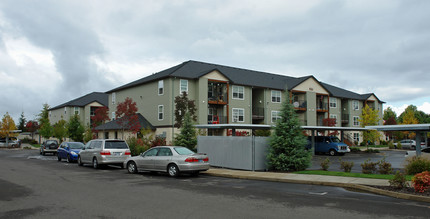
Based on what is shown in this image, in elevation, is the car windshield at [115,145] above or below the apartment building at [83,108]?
below

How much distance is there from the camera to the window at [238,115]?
4206 centimetres

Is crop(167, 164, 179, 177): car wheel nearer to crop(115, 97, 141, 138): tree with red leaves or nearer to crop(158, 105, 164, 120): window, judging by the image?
crop(115, 97, 141, 138): tree with red leaves

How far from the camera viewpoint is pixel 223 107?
4131 cm

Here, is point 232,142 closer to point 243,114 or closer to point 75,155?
point 75,155

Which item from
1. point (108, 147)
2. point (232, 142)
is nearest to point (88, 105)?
point (108, 147)

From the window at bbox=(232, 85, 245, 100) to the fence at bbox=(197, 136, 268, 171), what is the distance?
69.5 feet

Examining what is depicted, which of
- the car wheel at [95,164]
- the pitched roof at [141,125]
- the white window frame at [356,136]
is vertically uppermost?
the pitched roof at [141,125]

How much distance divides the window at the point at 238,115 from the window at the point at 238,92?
1.48 meters

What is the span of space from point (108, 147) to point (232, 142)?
736cm

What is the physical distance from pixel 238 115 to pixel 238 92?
2.79 m

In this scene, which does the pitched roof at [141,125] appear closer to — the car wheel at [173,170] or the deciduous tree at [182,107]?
the deciduous tree at [182,107]

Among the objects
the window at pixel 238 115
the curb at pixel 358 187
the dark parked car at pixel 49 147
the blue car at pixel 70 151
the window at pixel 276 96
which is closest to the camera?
the curb at pixel 358 187

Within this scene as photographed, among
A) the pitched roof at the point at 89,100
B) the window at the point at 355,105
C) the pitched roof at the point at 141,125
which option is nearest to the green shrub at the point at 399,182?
the pitched roof at the point at 141,125

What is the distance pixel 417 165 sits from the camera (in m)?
15.3
